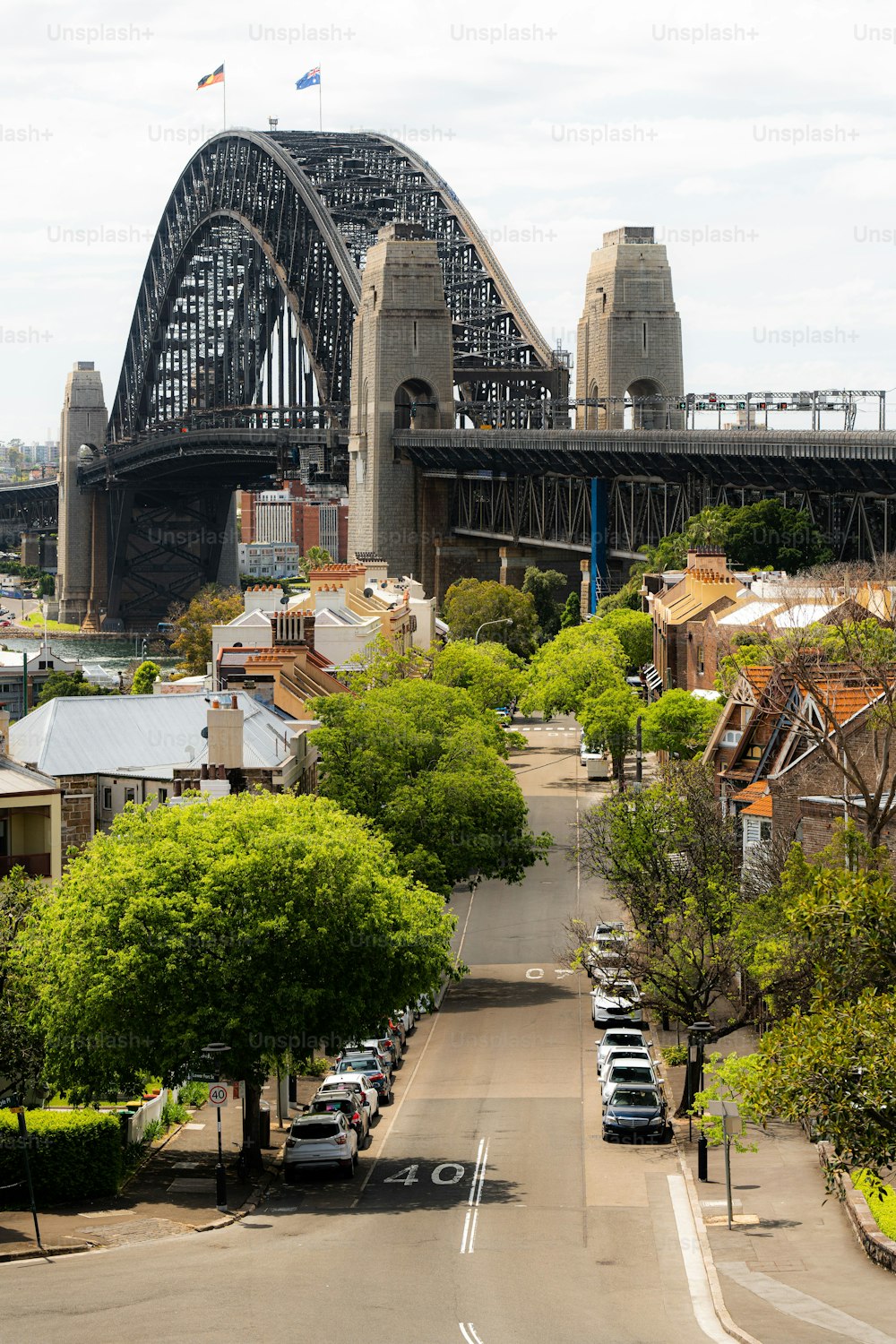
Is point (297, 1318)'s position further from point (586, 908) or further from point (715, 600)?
point (715, 600)

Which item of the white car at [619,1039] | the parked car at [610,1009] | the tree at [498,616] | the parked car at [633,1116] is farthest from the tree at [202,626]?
the parked car at [633,1116]

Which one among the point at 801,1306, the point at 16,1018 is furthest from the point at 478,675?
the point at 801,1306

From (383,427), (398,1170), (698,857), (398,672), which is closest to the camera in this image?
(398,1170)

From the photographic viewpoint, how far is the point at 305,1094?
51375mm

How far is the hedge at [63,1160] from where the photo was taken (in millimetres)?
39438

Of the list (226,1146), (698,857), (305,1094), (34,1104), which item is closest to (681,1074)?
(698,857)

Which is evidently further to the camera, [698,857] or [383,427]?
[383,427]

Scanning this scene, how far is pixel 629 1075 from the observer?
48.4 meters

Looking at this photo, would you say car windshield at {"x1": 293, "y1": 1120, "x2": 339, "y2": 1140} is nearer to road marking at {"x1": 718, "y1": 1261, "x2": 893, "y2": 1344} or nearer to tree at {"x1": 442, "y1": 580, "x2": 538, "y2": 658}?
road marking at {"x1": 718, "y1": 1261, "x2": 893, "y2": 1344}

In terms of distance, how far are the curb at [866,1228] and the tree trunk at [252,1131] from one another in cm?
1112

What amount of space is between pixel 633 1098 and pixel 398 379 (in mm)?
146475

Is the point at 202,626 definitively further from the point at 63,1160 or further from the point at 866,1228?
the point at 866,1228

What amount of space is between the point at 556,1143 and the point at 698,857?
11134mm

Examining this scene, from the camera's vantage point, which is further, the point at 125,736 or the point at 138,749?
the point at 125,736
